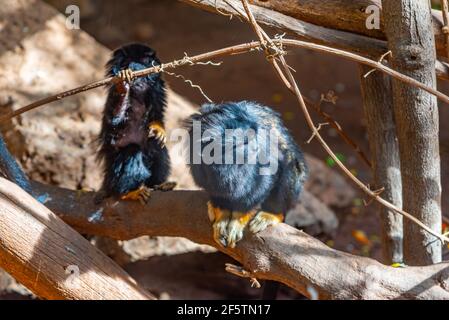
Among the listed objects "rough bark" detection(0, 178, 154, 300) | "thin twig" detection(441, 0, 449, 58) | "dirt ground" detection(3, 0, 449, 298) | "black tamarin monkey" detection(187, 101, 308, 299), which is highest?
"dirt ground" detection(3, 0, 449, 298)

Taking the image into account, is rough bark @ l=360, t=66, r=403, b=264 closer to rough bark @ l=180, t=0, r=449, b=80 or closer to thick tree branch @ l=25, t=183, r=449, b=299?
rough bark @ l=180, t=0, r=449, b=80

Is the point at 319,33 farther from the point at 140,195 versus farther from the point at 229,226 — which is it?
the point at 140,195

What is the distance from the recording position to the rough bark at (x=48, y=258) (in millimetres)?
2775

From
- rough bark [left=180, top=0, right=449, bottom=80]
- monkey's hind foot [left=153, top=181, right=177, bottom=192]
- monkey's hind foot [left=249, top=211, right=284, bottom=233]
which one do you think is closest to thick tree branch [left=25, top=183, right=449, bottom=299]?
monkey's hind foot [left=249, top=211, right=284, bottom=233]

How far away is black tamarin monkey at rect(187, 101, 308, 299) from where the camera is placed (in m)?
2.74

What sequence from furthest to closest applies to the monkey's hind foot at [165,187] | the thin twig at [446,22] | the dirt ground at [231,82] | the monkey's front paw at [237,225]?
the dirt ground at [231,82] < the monkey's hind foot at [165,187] < the monkey's front paw at [237,225] < the thin twig at [446,22]

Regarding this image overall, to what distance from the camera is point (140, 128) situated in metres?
3.41

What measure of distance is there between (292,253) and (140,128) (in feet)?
3.57

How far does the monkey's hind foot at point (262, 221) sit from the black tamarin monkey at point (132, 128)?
681 millimetres

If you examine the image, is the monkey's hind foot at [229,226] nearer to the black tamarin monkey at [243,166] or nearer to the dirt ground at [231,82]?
the black tamarin monkey at [243,166]

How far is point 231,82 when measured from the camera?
6.39 meters

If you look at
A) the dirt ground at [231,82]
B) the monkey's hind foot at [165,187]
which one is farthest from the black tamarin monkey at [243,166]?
the dirt ground at [231,82]
